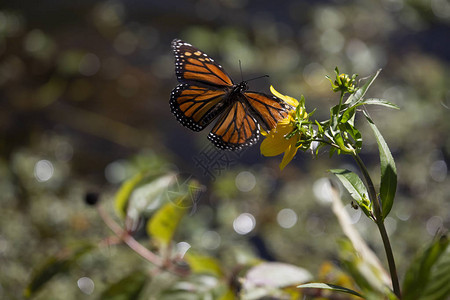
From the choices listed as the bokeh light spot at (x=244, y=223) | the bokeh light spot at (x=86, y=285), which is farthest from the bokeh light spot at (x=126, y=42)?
the bokeh light spot at (x=86, y=285)

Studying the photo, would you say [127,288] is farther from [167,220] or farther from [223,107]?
[223,107]

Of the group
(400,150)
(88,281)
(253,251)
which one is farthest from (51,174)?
(400,150)

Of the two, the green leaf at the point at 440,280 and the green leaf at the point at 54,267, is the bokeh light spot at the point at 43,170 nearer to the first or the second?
the green leaf at the point at 54,267

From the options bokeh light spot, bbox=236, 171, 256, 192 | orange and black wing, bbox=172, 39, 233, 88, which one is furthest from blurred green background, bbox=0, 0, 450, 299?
orange and black wing, bbox=172, 39, 233, 88

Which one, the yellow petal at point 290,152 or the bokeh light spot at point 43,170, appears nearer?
the yellow petal at point 290,152

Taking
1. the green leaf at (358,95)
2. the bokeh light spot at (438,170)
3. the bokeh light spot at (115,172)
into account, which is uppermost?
the green leaf at (358,95)

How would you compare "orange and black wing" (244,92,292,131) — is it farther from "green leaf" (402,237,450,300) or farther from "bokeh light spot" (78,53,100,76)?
"bokeh light spot" (78,53,100,76)
